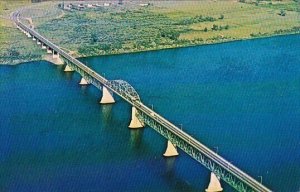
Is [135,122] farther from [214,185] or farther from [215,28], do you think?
[215,28]

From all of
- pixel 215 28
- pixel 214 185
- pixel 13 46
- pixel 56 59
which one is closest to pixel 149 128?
pixel 214 185

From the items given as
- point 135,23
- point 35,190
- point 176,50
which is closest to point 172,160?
point 35,190

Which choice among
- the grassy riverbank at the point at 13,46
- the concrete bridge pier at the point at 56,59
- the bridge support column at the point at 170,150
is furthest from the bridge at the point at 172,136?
the grassy riverbank at the point at 13,46

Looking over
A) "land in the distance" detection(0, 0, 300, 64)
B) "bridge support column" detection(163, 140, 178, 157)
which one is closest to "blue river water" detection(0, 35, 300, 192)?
"bridge support column" detection(163, 140, 178, 157)

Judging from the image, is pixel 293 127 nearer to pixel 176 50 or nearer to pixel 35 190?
pixel 35 190

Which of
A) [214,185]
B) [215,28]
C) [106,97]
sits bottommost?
[106,97]
